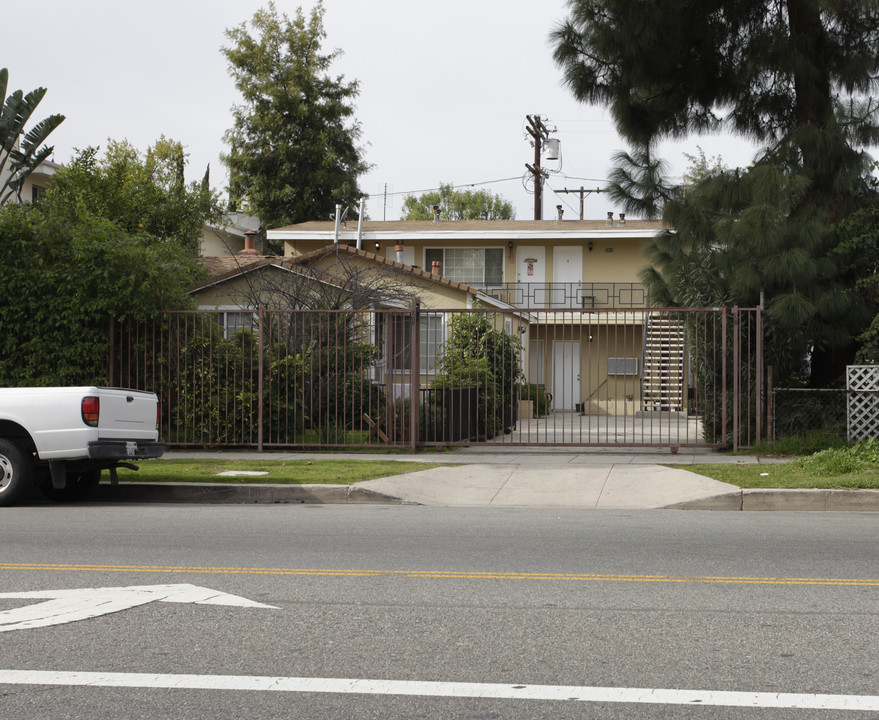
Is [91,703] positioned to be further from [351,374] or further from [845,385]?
[845,385]

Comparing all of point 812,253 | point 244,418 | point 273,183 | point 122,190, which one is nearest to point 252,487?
point 244,418

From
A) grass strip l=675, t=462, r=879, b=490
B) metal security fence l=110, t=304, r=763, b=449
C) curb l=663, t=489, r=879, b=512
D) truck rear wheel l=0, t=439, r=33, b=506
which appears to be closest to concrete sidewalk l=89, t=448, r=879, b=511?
curb l=663, t=489, r=879, b=512

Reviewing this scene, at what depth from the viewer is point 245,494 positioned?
12891mm

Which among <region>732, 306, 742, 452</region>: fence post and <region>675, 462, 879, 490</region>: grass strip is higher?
<region>732, 306, 742, 452</region>: fence post

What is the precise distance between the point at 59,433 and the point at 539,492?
581cm

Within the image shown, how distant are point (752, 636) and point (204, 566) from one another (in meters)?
4.17

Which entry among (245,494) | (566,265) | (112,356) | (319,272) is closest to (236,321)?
(112,356)

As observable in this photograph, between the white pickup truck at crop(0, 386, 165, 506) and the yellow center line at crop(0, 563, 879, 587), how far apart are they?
384cm

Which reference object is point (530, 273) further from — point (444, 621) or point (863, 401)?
point (444, 621)

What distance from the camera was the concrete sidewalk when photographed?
39.1 ft

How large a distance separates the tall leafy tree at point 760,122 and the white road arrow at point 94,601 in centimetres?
1188

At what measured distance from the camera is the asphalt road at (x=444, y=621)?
4.75 meters

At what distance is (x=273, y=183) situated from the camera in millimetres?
→ 44500

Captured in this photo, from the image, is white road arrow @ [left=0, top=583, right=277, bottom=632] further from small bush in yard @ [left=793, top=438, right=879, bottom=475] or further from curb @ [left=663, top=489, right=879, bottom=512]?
small bush in yard @ [left=793, top=438, right=879, bottom=475]
